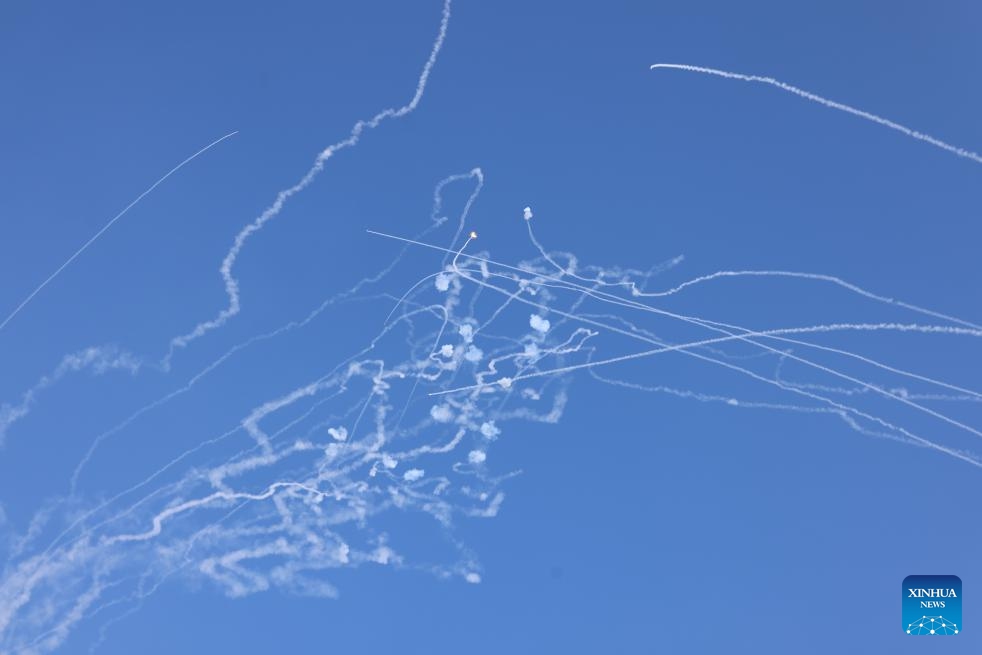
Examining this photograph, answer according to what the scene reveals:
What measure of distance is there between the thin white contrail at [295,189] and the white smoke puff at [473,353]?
0.74 metres

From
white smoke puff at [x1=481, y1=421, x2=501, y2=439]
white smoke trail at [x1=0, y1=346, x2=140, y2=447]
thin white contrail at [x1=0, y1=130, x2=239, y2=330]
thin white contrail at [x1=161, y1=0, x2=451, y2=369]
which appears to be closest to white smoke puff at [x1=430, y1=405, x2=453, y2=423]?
white smoke puff at [x1=481, y1=421, x2=501, y2=439]

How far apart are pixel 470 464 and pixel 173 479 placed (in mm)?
955

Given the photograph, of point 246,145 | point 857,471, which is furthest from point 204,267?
point 857,471

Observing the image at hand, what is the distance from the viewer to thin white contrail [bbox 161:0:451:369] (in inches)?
86.9

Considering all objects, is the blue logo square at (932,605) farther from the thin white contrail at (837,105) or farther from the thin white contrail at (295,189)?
the thin white contrail at (295,189)

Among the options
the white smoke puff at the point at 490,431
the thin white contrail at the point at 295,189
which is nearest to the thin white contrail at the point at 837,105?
the thin white contrail at the point at 295,189

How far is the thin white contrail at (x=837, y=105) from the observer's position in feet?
7.20

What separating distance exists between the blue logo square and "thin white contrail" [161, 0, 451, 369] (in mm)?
2253

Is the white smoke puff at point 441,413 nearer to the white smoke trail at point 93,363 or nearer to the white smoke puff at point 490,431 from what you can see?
the white smoke puff at point 490,431

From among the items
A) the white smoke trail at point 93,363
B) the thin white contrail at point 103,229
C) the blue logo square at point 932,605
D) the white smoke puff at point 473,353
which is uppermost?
the thin white contrail at point 103,229

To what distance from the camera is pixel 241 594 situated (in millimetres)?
2217

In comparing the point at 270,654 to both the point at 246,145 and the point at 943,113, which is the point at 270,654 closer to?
the point at 246,145

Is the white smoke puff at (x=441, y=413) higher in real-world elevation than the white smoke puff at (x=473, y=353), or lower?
lower

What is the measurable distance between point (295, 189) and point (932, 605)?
2.46 metres
